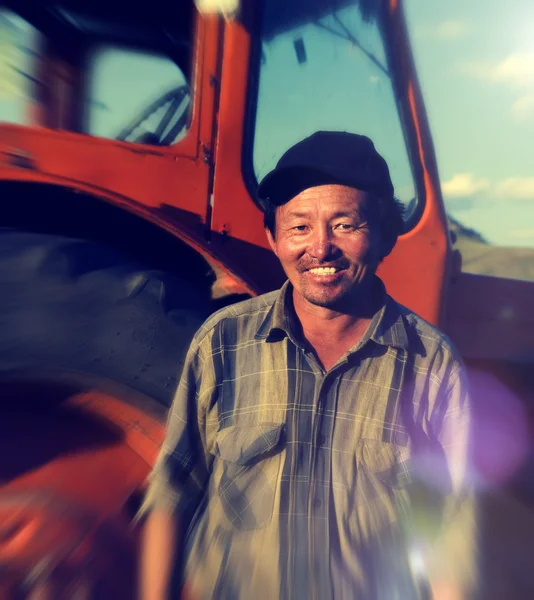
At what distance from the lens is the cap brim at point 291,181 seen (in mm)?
1377

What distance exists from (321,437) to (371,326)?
0.27 meters

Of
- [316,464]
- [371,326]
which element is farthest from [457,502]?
[371,326]

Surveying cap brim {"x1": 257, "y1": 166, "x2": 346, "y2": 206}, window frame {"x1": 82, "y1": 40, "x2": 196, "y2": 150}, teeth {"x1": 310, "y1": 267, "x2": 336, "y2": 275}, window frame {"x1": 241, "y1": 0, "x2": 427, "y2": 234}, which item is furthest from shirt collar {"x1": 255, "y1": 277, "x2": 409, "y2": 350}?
window frame {"x1": 82, "y1": 40, "x2": 196, "y2": 150}

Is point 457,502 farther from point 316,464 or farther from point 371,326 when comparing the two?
point 371,326

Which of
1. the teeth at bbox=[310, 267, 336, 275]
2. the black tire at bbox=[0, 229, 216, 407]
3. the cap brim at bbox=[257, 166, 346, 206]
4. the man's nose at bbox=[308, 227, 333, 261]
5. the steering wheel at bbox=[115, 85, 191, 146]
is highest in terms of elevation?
the steering wheel at bbox=[115, 85, 191, 146]

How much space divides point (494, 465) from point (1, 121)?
73.3 inches

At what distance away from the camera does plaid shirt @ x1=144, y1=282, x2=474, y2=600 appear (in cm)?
123

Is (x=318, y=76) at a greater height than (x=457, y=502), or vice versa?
(x=318, y=76)

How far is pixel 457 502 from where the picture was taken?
128 centimetres

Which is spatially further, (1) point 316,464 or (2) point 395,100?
(2) point 395,100

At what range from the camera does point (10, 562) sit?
1.32 metres

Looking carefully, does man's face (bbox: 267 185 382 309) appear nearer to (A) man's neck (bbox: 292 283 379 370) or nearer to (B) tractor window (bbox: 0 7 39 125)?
(A) man's neck (bbox: 292 283 379 370)

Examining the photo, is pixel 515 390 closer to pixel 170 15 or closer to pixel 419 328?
pixel 419 328

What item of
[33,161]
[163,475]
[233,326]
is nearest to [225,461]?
[163,475]
